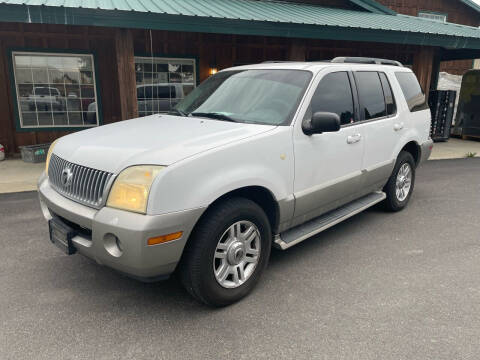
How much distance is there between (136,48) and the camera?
9.99 m

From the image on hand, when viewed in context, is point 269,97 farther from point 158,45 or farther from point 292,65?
point 158,45

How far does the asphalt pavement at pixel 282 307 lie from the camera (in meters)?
2.54

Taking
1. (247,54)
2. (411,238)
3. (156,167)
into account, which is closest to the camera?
(156,167)

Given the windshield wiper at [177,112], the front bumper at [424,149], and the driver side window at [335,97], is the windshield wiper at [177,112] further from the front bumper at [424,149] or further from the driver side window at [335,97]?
the front bumper at [424,149]

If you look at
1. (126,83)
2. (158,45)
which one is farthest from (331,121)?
(158,45)

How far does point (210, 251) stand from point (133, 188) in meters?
0.72

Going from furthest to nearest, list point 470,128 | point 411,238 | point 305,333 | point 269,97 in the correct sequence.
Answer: point 470,128
point 411,238
point 269,97
point 305,333

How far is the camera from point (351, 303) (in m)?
3.05

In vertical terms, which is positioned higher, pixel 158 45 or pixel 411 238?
pixel 158 45

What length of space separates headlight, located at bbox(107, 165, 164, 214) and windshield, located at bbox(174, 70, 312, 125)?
119cm

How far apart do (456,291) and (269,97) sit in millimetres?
2370

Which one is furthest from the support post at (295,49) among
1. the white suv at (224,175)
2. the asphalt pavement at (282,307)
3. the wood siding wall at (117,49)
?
the asphalt pavement at (282,307)

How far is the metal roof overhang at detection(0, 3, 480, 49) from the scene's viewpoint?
251 inches

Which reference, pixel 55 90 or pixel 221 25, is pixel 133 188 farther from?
pixel 55 90
